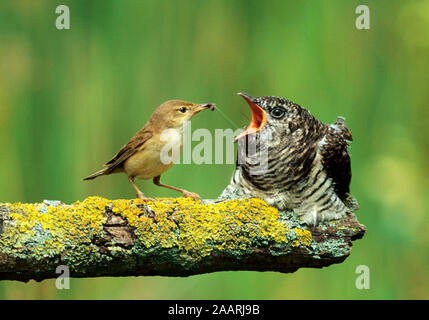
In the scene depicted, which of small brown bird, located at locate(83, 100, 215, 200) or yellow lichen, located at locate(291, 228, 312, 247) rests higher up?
small brown bird, located at locate(83, 100, 215, 200)

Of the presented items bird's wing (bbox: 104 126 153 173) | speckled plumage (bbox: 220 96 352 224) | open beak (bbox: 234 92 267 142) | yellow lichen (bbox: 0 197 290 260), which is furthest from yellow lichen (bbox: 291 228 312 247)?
bird's wing (bbox: 104 126 153 173)

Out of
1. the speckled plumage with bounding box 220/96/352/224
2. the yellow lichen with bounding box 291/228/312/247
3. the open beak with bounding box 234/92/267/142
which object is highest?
the open beak with bounding box 234/92/267/142

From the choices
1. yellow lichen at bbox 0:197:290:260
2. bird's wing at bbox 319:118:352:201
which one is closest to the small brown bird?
yellow lichen at bbox 0:197:290:260

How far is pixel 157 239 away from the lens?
2.21 metres

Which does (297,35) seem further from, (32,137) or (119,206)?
(119,206)

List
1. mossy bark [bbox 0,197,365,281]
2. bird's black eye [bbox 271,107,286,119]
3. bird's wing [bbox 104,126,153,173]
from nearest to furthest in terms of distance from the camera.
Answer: mossy bark [bbox 0,197,365,281]
bird's wing [bbox 104,126,153,173]
bird's black eye [bbox 271,107,286,119]

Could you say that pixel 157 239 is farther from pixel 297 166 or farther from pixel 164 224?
pixel 297 166

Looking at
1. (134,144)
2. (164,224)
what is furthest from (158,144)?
(164,224)

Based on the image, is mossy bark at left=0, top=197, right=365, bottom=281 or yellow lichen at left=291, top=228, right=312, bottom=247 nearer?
mossy bark at left=0, top=197, right=365, bottom=281

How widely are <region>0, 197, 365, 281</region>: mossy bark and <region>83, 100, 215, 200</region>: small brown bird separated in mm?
199

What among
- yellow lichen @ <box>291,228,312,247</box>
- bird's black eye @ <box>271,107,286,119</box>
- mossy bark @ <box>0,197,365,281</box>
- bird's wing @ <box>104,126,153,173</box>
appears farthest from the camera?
bird's black eye @ <box>271,107,286,119</box>

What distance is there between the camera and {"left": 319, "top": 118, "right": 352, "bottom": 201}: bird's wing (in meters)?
2.69

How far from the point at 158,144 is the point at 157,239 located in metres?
0.46

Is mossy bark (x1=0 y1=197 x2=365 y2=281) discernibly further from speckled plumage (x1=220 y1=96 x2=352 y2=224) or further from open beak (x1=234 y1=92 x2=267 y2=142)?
open beak (x1=234 y1=92 x2=267 y2=142)
